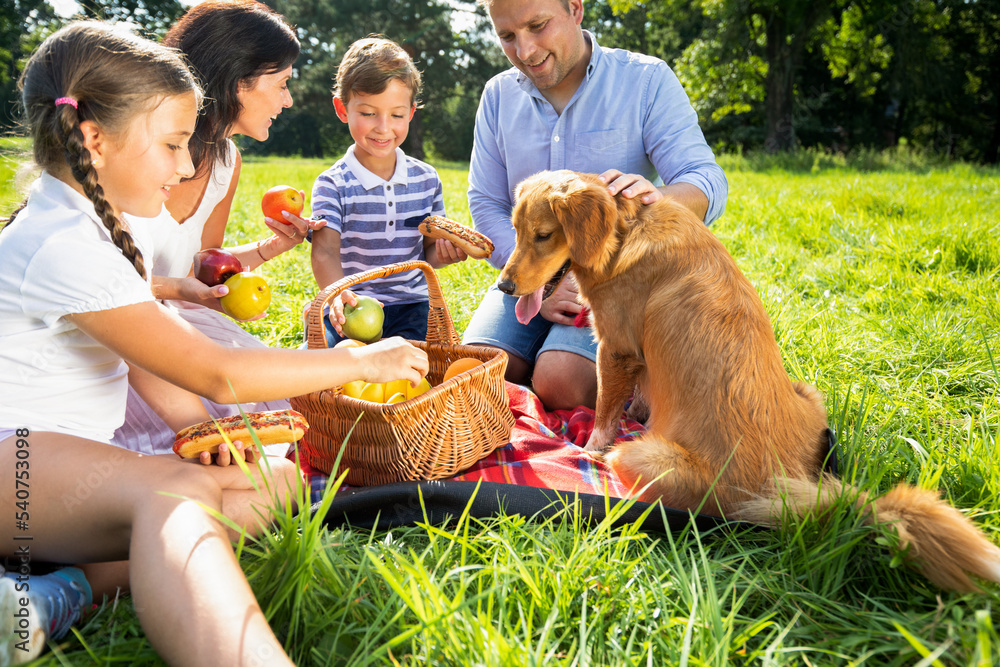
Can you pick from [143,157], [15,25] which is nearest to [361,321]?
[143,157]

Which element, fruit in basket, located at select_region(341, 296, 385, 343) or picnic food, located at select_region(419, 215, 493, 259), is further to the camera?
picnic food, located at select_region(419, 215, 493, 259)

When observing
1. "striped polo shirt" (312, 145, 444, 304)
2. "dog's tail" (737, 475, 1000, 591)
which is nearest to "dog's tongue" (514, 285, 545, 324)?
"striped polo shirt" (312, 145, 444, 304)

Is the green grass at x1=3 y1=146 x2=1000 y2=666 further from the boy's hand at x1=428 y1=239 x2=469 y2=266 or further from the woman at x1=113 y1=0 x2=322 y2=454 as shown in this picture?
the boy's hand at x1=428 y1=239 x2=469 y2=266

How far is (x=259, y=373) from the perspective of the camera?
1.87 meters

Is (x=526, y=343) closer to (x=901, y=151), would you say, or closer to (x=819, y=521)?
(x=819, y=521)

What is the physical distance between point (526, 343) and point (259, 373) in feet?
6.92

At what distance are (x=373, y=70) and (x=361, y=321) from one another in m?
1.53

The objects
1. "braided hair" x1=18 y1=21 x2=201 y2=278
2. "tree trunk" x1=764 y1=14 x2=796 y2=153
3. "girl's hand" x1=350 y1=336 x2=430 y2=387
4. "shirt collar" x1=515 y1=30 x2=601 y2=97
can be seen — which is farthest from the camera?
"tree trunk" x1=764 y1=14 x2=796 y2=153

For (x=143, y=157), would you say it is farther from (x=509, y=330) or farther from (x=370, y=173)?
(x=509, y=330)

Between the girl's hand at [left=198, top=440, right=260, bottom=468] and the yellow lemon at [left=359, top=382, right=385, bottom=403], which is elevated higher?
the girl's hand at [left=198, top=440, right=260, bottom=468]

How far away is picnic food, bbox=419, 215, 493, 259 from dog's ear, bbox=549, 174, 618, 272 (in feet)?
1.69

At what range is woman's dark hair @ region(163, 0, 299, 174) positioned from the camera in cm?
289

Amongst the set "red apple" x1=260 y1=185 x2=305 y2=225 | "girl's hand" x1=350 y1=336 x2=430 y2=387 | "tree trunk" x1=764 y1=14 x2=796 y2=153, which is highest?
"tree trunk" x1=764 y1=14 x2=796 y2=153

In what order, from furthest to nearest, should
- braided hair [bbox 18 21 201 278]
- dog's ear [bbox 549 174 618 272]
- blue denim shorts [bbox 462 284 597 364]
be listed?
blue denim shorts [bbox 462 284 597 364] → dog's ear [bbox 549 174 618 272] → braided hair [bbox 18 21 201 278]
